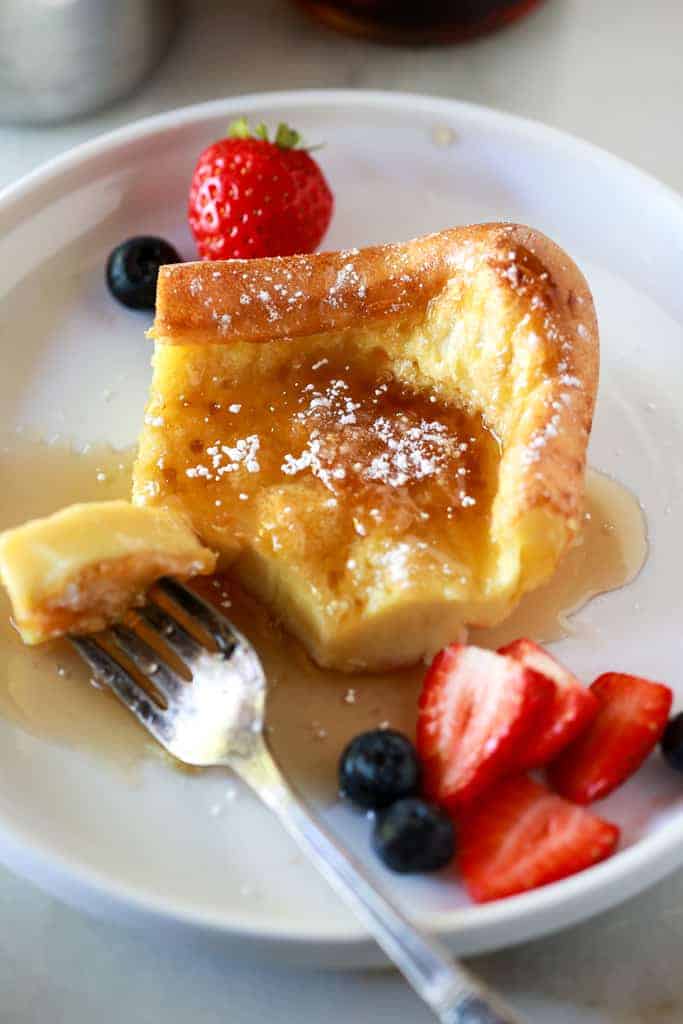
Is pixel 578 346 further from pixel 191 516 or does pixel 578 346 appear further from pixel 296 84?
pixel 296 84

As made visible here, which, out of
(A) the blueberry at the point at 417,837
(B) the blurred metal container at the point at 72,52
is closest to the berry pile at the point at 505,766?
(A) the blueberry at the point at 417,837

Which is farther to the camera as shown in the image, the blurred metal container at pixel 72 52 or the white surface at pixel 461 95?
the blurred metal container at pixel 72 52

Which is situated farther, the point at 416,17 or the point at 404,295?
the point at 416,17

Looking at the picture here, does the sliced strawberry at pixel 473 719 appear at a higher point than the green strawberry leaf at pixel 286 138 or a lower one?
lower

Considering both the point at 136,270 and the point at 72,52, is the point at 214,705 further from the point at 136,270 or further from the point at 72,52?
the point at 72,52

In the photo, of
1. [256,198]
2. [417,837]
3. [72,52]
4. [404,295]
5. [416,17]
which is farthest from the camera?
[416,17]

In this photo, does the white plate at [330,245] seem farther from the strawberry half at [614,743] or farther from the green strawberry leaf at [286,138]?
the green strawberry leaf at [286,138]

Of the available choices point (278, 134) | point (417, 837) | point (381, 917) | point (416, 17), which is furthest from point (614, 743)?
point (416, 17)
